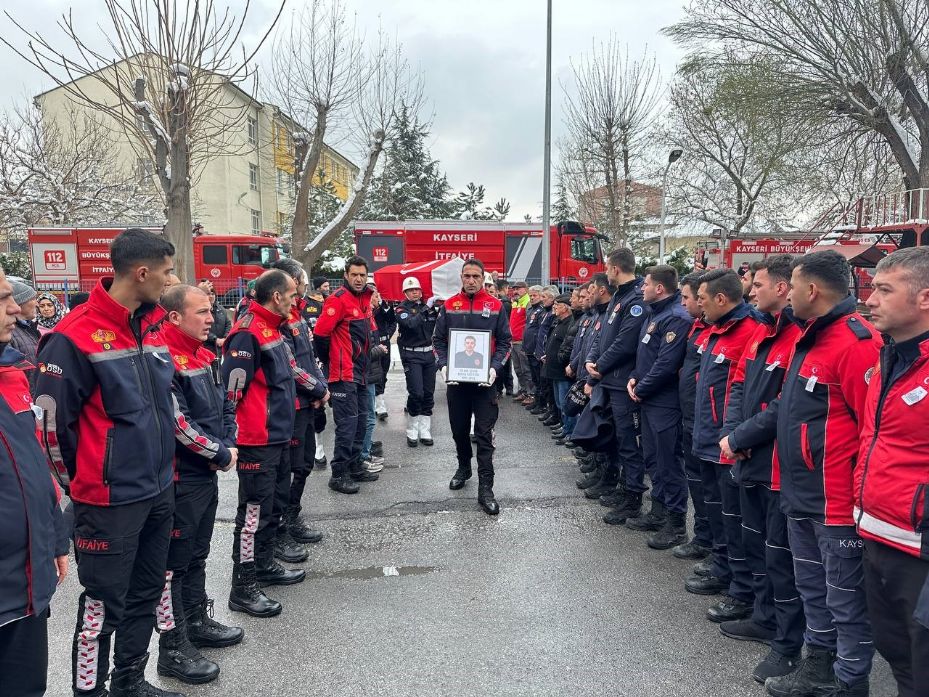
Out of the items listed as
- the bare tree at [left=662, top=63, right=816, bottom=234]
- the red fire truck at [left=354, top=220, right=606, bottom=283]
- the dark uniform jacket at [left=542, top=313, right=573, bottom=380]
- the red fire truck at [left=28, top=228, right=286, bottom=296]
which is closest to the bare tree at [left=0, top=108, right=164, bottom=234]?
the red fire truck at [left=28, top=228, right=286, bottom=296]

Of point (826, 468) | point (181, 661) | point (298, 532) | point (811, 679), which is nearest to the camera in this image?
point (826, 468)

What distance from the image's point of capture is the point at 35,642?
7.04ft

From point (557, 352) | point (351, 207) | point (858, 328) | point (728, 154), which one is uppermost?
point (728, 154)

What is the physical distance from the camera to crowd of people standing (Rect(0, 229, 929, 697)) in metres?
2.27

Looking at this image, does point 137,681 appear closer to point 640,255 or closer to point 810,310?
point 810,310

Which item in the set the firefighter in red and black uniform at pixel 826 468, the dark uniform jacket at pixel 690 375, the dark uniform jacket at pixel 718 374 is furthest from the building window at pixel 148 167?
the firefighter in red and black uniform at pixel 826 468

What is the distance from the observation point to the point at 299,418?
4609 millimetres

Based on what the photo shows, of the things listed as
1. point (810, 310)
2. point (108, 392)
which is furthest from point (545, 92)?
point (108, 392)

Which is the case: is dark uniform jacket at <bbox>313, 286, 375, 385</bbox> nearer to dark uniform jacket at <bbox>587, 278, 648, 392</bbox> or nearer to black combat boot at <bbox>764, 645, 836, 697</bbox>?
dark uniform jacket at <bbox>587, 278, 648, 392</bbox>

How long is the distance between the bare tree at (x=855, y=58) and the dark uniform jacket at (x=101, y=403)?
2269 centimetres

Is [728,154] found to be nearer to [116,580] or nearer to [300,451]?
[300,451]

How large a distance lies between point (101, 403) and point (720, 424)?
11.4 ft

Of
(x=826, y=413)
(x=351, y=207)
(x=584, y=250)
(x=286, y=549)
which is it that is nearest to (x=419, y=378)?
(x=286, y=549)

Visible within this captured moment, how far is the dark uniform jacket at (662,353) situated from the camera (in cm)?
475
